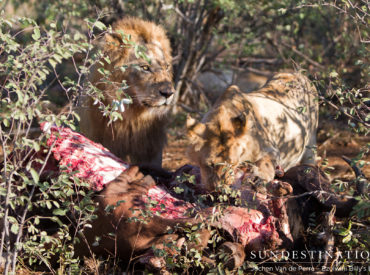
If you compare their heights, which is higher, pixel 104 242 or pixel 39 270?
pixel 104 242

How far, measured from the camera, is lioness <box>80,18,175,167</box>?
3.85 metres

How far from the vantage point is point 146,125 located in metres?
4.23

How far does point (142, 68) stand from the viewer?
388cm

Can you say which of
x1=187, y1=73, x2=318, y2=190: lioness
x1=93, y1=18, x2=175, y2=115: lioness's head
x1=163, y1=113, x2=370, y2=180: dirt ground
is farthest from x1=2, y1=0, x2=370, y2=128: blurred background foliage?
x1=187, y1=73, x2=318, y2=190: lioness

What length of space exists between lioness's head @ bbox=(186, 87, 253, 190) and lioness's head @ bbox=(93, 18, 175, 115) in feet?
2.97

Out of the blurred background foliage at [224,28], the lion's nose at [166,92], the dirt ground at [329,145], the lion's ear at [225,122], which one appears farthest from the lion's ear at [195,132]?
the blurred background foliage at [224,28]

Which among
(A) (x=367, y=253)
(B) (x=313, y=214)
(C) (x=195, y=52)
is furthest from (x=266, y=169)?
(C) (x=195, y=52)

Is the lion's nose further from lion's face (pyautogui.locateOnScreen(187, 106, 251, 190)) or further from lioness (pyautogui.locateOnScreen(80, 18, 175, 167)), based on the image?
lion's face (pyautogui.locateOnScreen(187, 106, 251, 190))

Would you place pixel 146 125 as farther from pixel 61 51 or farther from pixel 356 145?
pixel 356 145

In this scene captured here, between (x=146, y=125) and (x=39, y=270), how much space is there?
5.27 ft

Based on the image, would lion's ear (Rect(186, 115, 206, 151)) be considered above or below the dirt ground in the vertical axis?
above

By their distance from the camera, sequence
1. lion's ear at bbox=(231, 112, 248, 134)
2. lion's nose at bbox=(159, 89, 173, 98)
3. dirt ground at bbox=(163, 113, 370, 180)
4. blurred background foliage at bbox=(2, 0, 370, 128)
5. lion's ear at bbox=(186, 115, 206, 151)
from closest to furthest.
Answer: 1. lion's ear at bbox=(186, 115, 206, 151)
2. lion's ear at bbox=(231, 112, 248, 134)
3. lion's nose at bbox=(159, 89, 173, 98)
4. dirt ground at bbox=(163, 113, 370, 180)
5. blurred background foliage at bbox=(2, 0, 370, 128)

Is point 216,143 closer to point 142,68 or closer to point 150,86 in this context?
point 150,86

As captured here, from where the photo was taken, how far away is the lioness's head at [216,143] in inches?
112
